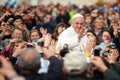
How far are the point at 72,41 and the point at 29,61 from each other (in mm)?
3026

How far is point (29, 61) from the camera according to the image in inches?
251

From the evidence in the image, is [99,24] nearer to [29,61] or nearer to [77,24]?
[77,24]

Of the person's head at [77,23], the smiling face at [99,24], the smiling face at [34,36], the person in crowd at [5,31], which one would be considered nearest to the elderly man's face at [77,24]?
the person's head at [77,23]

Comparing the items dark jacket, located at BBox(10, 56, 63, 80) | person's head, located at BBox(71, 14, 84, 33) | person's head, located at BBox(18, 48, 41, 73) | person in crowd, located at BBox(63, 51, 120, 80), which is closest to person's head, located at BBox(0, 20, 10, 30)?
person's head, located at BBox(71, 14, 84, 33)

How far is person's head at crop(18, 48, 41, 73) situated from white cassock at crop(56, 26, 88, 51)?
105 inches

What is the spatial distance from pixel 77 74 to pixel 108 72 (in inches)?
16.0

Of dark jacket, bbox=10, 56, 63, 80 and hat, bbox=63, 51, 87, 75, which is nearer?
hat, bbox=63, 51, 87, 75

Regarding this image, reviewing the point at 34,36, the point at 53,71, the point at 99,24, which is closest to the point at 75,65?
the point at 53,71

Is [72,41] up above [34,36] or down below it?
below

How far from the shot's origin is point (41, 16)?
22234 millimetres

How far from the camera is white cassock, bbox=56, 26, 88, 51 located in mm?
9256

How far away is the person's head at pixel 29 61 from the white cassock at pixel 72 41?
2667 mm

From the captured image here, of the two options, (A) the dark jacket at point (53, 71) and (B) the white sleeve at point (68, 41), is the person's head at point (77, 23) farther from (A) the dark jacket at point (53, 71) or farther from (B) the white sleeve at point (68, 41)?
(A) the dark jacket at point (53, 71)

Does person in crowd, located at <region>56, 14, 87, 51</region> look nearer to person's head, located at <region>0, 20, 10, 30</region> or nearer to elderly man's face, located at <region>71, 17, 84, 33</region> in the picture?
elderly man's face, located at <region>71, 17, 84, 33</region>
